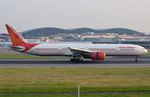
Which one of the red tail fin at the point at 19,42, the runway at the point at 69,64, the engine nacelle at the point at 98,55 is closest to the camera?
the runway at the point at 69,64

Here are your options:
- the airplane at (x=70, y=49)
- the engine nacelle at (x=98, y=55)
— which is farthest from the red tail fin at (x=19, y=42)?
the engine nacelle at (x=98, y=55)

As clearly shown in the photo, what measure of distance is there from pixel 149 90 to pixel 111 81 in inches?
278

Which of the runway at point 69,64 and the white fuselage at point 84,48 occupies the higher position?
the white fuselage at point 84,48

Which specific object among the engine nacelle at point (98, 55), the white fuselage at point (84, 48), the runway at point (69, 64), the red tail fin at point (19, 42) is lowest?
the runway at point (69, 64)

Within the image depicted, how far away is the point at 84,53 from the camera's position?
56.4 m

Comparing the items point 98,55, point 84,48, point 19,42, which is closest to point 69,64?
point 98,55

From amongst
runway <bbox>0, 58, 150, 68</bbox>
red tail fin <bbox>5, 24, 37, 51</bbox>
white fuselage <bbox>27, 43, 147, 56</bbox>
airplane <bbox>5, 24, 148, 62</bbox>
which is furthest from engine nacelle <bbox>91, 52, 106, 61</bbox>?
red tail fin <bbox>5, 24, 37, 51</bbox>

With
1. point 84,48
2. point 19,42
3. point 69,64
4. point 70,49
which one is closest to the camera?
point 69,64

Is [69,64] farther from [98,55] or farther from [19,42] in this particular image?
[19,42]

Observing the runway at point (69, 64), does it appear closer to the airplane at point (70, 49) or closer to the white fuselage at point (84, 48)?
the airplane at point (70, 49)

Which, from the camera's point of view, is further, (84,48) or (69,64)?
(84,48)

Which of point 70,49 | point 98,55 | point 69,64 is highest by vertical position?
point 70,49

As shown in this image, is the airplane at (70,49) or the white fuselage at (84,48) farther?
the white fuselage at (84,48)

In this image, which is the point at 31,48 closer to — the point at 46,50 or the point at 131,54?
the point at 46,50
